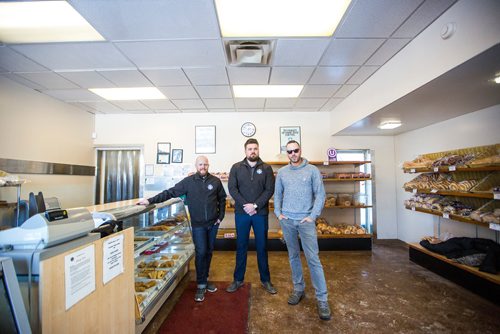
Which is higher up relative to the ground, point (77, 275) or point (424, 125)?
point (424, 125)

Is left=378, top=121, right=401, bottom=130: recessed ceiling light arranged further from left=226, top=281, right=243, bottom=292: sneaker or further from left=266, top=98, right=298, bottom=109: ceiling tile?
left=226, top=281, right=243, bottom=292: sneaker

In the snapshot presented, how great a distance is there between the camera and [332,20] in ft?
7.07

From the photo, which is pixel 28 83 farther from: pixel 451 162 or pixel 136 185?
pixel 451 162

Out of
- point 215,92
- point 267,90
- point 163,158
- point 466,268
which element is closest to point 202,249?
point 215,92

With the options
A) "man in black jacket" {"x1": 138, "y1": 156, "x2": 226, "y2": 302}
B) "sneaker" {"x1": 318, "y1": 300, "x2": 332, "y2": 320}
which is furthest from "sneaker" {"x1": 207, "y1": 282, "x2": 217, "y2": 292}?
"sneaker" {"x1": 318, "y1": 300, "x2": 332, "y2": 320}

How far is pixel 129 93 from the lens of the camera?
3.90m

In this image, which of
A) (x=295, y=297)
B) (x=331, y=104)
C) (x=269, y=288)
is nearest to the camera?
(x=295, y=297)

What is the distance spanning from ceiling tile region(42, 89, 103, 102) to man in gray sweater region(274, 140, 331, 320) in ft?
12.0

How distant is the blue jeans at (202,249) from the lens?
8.71 feet

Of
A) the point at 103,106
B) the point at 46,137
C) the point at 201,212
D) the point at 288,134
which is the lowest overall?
the point at 201,212

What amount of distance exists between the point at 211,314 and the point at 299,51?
10.1 ft

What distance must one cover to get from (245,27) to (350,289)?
3310mm

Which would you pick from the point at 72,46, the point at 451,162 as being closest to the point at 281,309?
the point at 451,162

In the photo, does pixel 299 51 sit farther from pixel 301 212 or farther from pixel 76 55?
pixel 76 55
